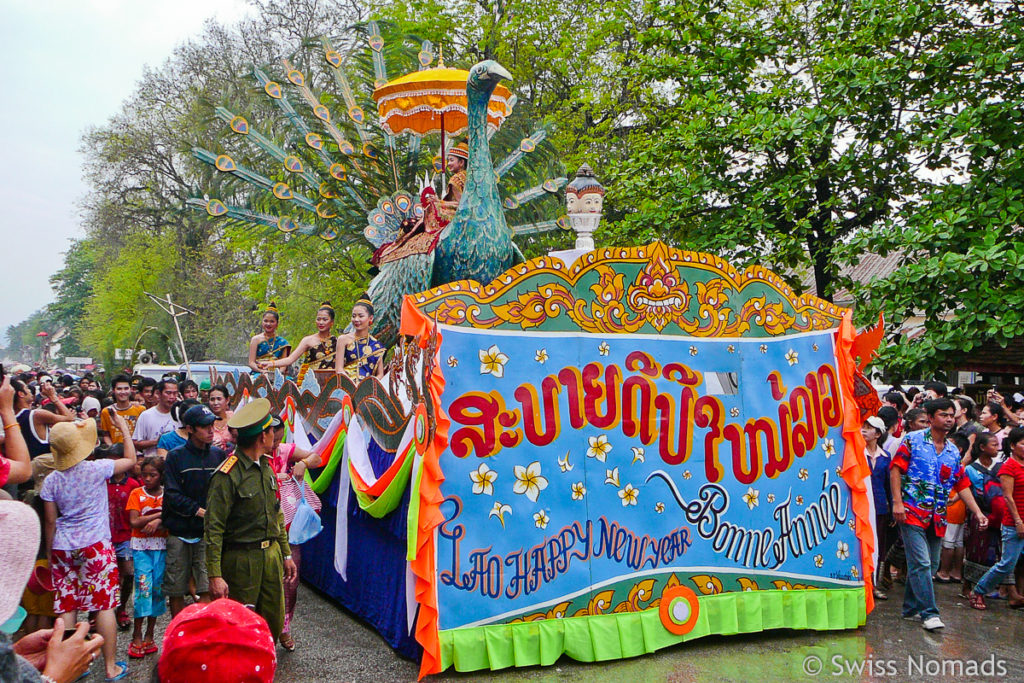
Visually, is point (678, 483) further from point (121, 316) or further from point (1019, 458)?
point (121, 316)

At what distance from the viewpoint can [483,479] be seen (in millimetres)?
5512

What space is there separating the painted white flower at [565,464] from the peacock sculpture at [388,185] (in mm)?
1624

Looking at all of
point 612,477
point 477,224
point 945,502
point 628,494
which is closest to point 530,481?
point 612,477

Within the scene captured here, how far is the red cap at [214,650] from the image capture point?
6.82 feet

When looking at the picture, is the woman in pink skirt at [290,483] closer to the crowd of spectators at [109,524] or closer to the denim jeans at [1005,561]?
the crowd of spectators at [109,524]

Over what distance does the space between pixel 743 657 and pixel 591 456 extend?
1.73m

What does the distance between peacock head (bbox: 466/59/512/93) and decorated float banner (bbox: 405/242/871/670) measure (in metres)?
1.60

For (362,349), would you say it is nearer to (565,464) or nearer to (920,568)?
(565,464)

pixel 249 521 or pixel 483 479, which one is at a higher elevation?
pixel 483 479

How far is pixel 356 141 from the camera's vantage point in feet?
44.3

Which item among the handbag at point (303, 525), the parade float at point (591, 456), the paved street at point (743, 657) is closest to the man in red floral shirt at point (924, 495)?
the paved street at point (743, 657)

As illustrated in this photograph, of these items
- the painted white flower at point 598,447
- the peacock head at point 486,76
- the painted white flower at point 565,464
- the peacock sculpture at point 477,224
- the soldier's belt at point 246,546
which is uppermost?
the peacock head at point 486,76

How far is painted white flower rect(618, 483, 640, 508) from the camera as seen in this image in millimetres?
5883

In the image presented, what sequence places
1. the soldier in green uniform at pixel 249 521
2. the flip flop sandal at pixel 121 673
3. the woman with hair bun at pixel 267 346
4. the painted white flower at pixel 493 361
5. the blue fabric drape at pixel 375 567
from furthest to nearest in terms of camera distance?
the woman with hair bun at pixel 267 346, the blue fabric drape at pixel 375 567, the painted white flower at pixel 493 361, the flip flop sandal at pixel 121 673, the soldier in green uniform at pixel 249 521
